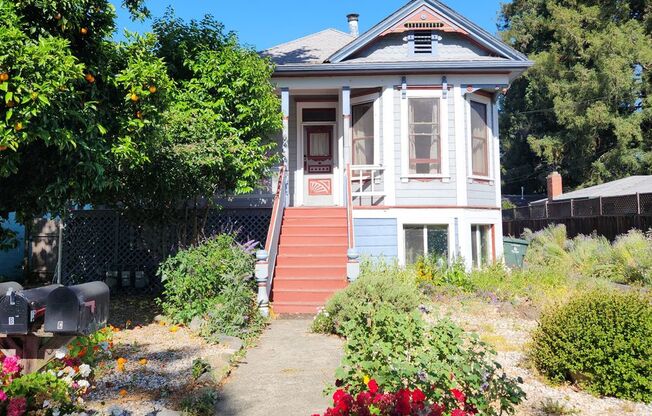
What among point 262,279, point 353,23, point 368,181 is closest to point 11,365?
point 262,279

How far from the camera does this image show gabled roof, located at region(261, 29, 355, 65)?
13.3 m

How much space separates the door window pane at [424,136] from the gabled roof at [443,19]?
78.6 inches

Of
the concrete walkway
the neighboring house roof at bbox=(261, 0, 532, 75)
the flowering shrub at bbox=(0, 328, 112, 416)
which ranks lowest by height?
the concrete walkway

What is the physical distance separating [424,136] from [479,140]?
5.17 ft

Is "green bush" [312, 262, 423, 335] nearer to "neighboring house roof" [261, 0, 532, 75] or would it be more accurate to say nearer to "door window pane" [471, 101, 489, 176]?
"door window pane" [471, 101, 489, 176]

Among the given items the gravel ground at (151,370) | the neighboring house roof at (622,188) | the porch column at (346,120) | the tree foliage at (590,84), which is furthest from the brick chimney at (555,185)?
the gravel ground at (151,370)

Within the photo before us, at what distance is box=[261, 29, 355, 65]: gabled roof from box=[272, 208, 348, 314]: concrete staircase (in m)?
4.47

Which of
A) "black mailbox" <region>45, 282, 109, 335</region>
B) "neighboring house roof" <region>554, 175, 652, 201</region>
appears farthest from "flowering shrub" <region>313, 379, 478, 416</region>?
"neighboring house roof" <region>554, 175, 652, 201</region>

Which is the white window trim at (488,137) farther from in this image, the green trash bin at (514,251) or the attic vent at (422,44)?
the green trash bin at (514,251)

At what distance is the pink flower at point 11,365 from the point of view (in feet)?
11.1

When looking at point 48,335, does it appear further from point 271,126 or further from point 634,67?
point 634,67

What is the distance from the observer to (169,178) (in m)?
9.02

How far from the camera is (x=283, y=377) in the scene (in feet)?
17.1

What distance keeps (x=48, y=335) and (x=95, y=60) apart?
4.89m
